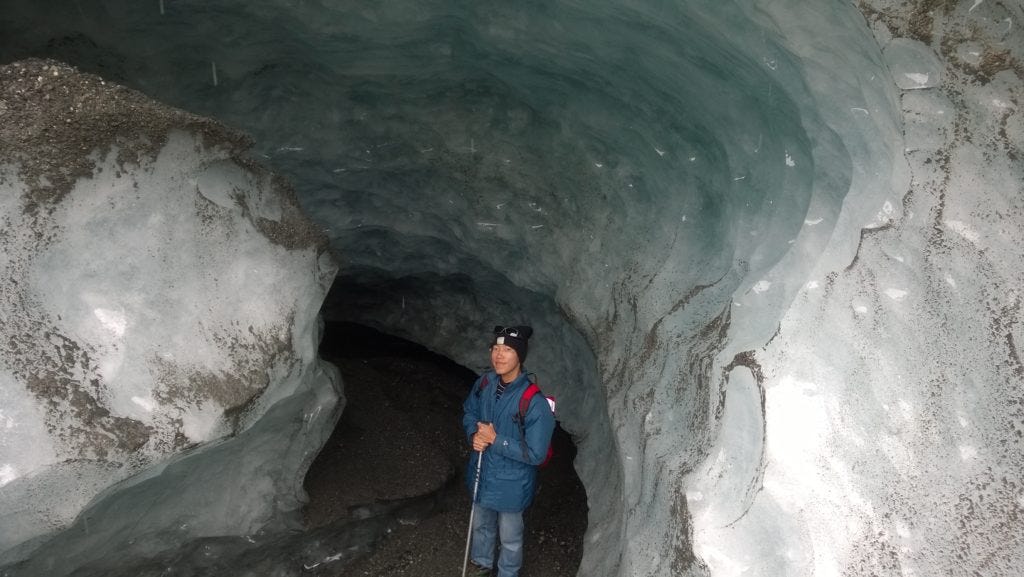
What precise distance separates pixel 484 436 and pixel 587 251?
40.8 inches

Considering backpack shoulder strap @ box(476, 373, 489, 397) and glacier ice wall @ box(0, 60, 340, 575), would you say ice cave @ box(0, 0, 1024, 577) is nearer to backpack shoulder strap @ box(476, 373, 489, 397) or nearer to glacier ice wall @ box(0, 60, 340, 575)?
glacier ice wall @ box(0, 60, 340, 575)

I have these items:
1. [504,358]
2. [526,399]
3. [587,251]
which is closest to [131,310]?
[504,358]

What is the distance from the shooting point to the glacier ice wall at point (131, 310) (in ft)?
8.80

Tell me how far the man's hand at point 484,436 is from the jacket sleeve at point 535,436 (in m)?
0.08

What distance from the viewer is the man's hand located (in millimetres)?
3672

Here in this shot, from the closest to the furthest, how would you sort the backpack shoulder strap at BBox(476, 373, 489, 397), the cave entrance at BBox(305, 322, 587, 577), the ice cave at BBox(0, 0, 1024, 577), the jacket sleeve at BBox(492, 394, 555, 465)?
1. the ice cave at BBox(0, 0, 1024, 577)
2. the jacket sleeve at BBox(492, 394, 555, 465)
3. the backpack shoulder strap at BBox(476, 373, 489, 397)
4. the cave entrance at BBox(305, 322, 587, 577)

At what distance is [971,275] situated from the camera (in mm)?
2361

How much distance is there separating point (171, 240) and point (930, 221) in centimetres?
248

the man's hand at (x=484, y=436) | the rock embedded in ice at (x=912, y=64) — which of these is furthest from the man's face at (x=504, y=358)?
the rock embedded in ice at (x=912, y=64)

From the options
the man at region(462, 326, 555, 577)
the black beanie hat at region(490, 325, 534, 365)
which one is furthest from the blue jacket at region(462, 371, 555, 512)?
the black beanie hat at region(490, 325, 534, 365)

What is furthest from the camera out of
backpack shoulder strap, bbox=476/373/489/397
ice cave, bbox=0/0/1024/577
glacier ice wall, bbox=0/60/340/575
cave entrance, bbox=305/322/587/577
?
cave entrance, bbox=305/322/587/577

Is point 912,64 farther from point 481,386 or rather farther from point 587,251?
point 481,386

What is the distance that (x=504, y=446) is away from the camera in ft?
12.0

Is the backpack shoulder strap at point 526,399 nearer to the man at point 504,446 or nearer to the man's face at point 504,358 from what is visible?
the man at point 504,446
